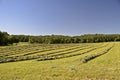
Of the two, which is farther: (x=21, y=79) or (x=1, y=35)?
(x=1, y=35)

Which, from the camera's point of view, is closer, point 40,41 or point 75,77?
point 75,77

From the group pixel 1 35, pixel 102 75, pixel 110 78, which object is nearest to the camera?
pixel 110 78

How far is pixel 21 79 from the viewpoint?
19688 mm

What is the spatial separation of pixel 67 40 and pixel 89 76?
175m

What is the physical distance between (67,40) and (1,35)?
7449 centimetres

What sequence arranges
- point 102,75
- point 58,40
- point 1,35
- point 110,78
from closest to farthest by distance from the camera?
point 110,78, point 102,75, point 1,35, point 58,40

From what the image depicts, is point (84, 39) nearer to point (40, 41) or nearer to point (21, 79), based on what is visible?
point (40, 41)

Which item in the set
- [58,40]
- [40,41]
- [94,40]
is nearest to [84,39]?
[94,40]

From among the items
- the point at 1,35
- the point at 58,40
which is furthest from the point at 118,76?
the point at 58,40

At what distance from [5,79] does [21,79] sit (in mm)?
1568

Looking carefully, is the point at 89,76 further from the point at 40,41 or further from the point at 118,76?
the point at 40,41

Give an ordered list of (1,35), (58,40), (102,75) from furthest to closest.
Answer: (58,40) → (1,35) → (102,75)

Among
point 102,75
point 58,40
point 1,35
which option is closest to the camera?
point 102,75

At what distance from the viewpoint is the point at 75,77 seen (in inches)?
792
